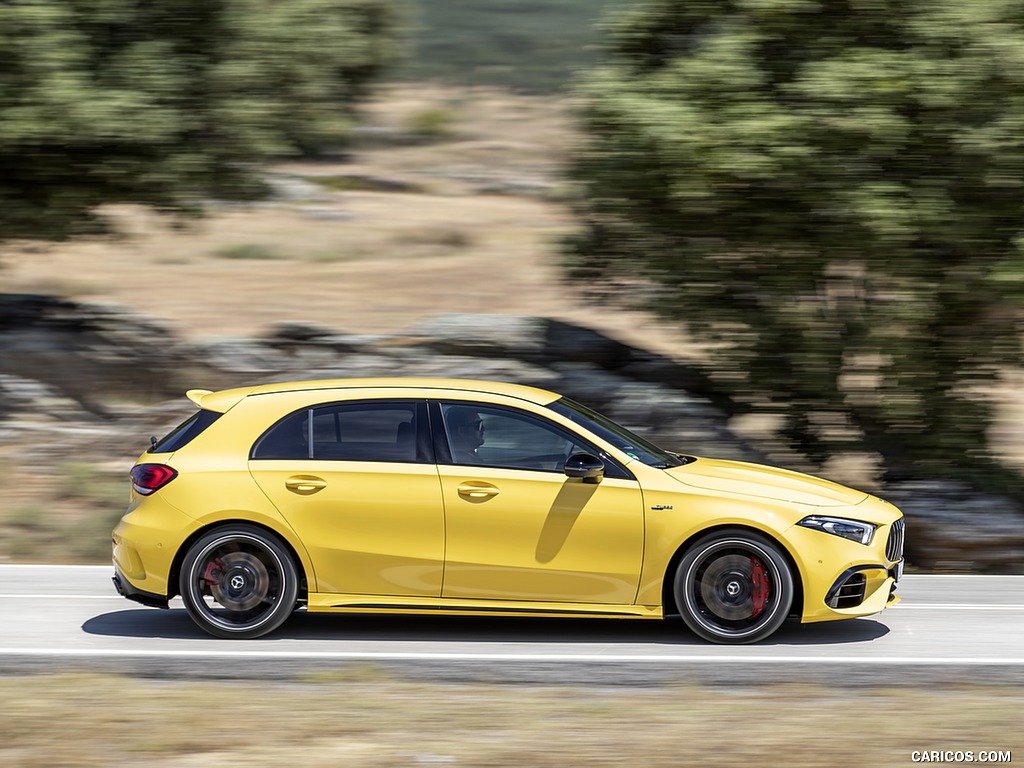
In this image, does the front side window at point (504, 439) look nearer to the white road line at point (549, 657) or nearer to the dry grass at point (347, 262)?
the white road line at point (549, 657)

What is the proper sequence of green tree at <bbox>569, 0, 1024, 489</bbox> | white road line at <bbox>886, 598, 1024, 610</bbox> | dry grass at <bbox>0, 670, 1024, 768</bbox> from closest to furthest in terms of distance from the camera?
dry grass at <bbox>0, 670, 1024, 768</bbox>, white road line at <bbox>886, 598, 1024, 610</bbox>, green tree at <bbox>569, 0, 1024, 489</bbox>

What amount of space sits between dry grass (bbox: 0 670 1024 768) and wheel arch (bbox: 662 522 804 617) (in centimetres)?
87

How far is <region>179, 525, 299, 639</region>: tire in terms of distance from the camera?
7945mm

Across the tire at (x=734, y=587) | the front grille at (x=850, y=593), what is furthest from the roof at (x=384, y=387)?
the front grille at (x=850, y=593)

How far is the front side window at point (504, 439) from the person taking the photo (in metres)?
7.97

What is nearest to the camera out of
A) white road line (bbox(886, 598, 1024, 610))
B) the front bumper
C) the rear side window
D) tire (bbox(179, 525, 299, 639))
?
the front bumper

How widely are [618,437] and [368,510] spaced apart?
1.59 meters

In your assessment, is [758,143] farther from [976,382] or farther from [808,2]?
[976,382]

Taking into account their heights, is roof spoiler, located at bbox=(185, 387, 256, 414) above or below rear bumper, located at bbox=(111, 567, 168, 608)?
above

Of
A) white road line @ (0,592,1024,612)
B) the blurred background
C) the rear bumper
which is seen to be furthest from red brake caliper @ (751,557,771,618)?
the blurred background

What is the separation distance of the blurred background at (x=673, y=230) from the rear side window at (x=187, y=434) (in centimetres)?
391

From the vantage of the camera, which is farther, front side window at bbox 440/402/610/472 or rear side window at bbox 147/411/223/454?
rear side window at bbox 147/411/223/454

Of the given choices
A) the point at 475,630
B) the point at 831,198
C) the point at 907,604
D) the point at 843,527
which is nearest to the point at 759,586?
the point at 843,527

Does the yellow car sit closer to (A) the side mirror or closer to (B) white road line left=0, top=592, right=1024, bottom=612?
(A) the side mirror
